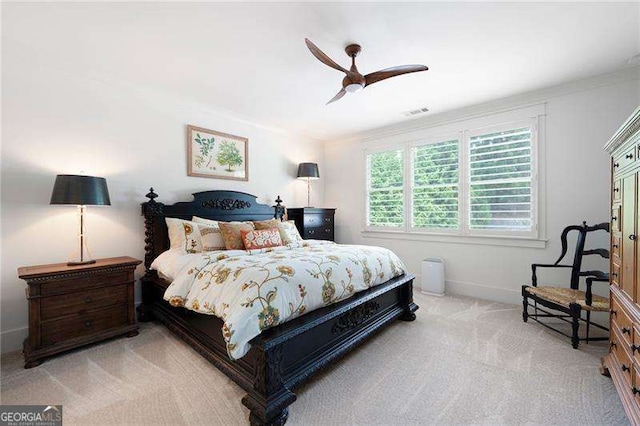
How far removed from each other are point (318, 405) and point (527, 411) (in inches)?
49.7

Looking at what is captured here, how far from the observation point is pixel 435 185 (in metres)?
4.25

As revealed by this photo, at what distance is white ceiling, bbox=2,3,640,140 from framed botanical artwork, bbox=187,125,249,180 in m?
0.54

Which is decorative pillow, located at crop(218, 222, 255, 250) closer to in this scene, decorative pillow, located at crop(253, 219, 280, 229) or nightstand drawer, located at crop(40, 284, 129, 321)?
decorative pillow, located at crop(253, 219, 280, 229)

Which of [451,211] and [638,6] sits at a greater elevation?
[638,6]

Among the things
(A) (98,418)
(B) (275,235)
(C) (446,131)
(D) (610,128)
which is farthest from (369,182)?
(A) (98,418)

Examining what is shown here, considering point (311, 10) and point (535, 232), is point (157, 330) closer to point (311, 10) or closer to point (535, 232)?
point (311, 10)

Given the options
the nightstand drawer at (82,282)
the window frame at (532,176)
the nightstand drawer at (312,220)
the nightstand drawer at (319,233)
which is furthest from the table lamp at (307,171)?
the nightstand drawer at (82,282)

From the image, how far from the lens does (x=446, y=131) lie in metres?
4.11

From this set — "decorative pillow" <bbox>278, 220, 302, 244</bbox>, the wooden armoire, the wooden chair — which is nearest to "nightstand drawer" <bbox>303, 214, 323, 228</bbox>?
"decorative pillow" <bbox>278, 220, 302, 244</bbox>

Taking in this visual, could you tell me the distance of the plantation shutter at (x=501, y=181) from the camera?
3502 millimetres

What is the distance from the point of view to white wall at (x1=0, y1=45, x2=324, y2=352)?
247cm

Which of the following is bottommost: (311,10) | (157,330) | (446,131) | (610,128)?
(157,330)

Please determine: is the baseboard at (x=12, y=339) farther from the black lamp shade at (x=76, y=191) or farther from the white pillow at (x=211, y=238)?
the white pillow at (x=211, y=238)

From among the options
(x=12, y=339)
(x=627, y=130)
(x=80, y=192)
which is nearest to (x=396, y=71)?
(x=627, y=130)
